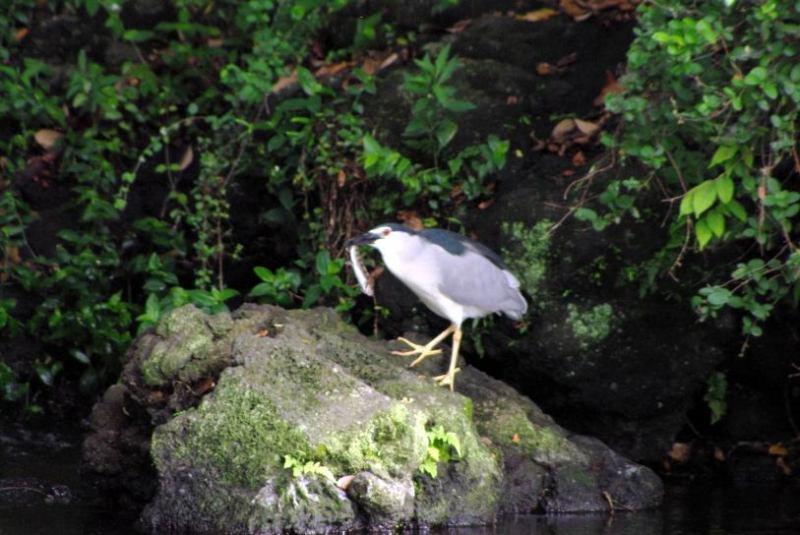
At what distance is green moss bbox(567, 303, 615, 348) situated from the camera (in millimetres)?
6621

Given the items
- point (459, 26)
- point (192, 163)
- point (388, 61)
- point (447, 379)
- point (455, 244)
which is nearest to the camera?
point (447, 379)

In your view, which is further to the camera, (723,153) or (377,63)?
(377,63)

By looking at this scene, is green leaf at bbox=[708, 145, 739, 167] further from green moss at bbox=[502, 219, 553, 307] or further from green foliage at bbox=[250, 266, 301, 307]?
green foliage at bbox=[250, 266, 301, 307]

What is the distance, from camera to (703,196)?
18.2ft

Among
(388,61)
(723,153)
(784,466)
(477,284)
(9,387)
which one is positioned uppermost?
(723,153)

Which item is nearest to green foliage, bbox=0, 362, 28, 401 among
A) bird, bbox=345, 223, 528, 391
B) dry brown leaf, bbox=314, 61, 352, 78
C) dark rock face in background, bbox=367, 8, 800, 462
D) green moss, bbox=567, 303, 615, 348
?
dark rock face in background, bbox=367, 8, 800, 462

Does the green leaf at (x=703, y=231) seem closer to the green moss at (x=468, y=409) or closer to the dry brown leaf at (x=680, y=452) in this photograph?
the green moss at (x=468, y=409)

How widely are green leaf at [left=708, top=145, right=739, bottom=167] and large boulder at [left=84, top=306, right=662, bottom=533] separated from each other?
1519mm

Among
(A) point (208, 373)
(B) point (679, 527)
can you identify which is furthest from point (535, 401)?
(A) point (208, 373)

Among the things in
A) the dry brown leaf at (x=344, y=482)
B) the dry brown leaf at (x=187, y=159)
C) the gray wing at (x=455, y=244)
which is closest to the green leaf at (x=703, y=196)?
the gray wing at (x=455, y=244)

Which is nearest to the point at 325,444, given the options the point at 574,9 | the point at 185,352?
the point at 185,352

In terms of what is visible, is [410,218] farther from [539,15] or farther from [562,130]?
[539,15]

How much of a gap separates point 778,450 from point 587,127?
86.8 inches

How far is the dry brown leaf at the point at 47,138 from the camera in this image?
8406mm
